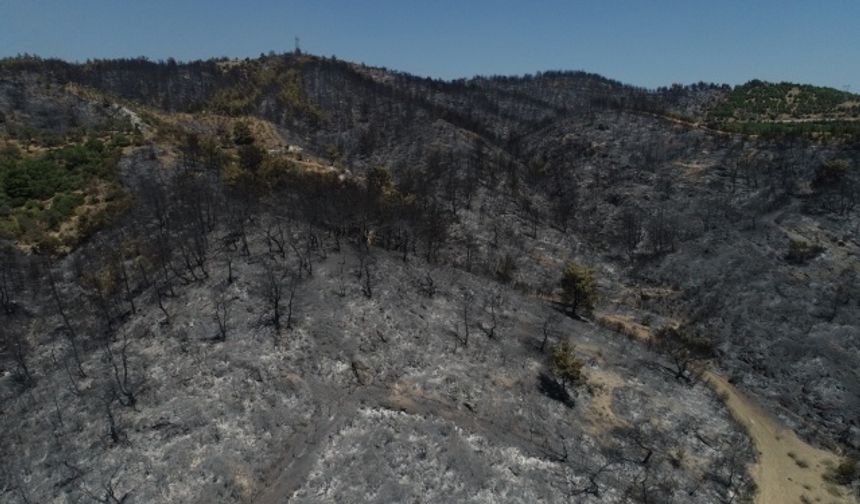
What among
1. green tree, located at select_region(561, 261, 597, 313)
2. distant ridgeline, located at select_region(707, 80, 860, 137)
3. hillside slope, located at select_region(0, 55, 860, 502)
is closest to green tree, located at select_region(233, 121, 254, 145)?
hillside slope, located at select_region(0, 55, 860, 502)

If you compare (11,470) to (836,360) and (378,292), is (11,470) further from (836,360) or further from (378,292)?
(836,360)

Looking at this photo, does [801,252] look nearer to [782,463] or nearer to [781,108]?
[782,463]

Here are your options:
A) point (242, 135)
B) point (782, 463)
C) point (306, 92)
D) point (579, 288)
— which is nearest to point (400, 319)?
point (579, 288)

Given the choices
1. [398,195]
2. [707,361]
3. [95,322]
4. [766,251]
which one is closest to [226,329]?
[95,322]

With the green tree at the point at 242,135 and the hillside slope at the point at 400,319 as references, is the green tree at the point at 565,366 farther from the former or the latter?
the green tree at the point at 242,135

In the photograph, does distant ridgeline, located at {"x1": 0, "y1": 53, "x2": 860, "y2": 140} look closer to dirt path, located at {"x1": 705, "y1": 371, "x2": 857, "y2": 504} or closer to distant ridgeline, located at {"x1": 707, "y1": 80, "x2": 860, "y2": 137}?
distant ridgeline, located at {"x1": 707, "y1": 80, "x2": 860, "y2": 137}
